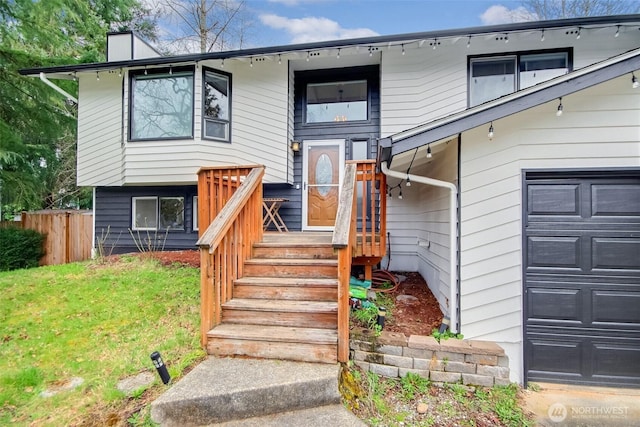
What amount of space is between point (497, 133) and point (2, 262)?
1067 centimetres

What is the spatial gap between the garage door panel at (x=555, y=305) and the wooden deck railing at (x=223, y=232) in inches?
123

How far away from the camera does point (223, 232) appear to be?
2.84 meters

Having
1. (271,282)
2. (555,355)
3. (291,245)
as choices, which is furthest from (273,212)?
(555,355)

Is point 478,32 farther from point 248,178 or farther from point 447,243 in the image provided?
point 248,178

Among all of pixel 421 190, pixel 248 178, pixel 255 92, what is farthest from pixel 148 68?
pixel 421 190

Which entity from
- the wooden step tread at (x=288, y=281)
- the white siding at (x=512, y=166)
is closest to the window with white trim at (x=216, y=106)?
the wooden step tread at (x=288, y=281)

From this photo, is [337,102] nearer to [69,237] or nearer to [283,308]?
[283,308]

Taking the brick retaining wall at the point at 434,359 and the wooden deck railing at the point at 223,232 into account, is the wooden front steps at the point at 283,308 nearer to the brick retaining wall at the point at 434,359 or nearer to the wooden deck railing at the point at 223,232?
the wooden deck railing at the point at 223,232

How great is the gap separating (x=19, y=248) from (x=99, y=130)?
3744 millimetres

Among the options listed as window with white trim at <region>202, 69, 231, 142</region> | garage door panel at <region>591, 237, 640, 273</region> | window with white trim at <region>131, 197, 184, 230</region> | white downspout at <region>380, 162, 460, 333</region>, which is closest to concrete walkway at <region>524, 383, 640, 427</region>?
white downspout at <region>380, 162, 460, 333</region>

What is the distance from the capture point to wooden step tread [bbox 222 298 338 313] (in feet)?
9.29

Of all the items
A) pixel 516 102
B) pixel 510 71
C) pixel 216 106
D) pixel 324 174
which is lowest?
pixel 324 174

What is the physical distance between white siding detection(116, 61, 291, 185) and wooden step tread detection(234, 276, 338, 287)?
133 inches

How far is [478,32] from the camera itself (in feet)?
16.6
